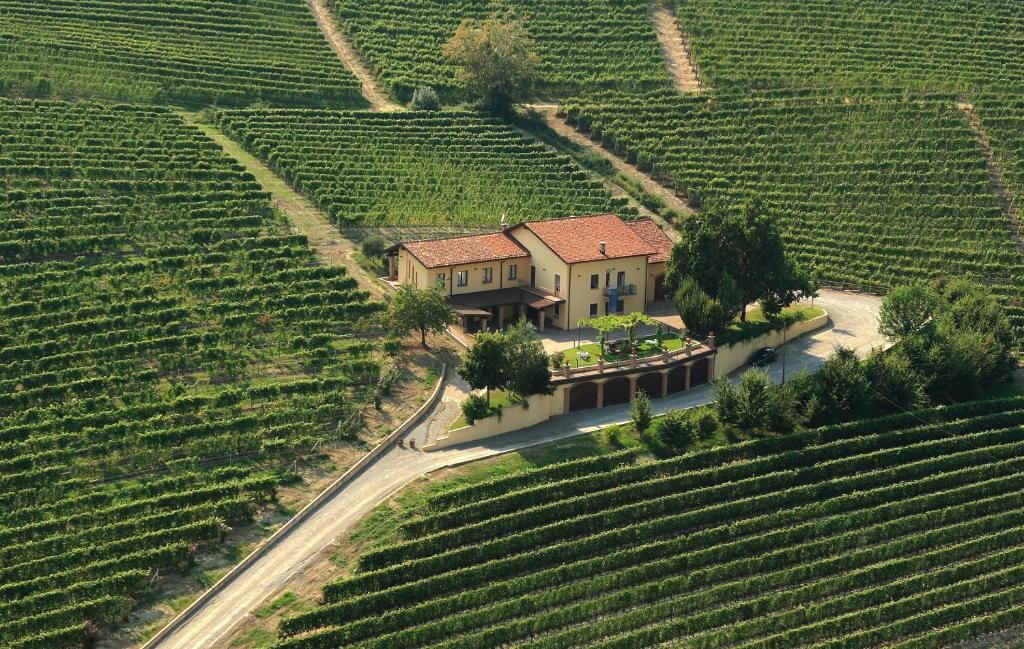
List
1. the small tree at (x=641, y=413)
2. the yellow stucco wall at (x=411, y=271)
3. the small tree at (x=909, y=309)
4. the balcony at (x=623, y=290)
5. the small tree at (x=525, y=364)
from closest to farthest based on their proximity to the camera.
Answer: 1. the small tree at (x=525, y=364)
2. the small tree at (x=641, y=413)
3. the small tree at (x=909, y=309)
4. the yellow stucco wall at (x=411, y=271)
5. the balcony at (x=623, y=290)

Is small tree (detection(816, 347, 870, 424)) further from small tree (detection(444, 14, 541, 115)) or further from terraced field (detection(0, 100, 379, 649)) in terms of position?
small tree (detection(444, 14, 541, 115))

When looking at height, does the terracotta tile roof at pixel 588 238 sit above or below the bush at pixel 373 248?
above

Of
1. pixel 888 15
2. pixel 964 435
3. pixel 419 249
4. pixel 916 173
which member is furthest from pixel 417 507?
pixel 888 15

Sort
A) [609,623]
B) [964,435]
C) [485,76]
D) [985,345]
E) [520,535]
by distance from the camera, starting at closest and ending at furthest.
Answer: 1. [609,623]
2. [520,535]
3. [964,435]
4. [985,345]
5. [485,76]

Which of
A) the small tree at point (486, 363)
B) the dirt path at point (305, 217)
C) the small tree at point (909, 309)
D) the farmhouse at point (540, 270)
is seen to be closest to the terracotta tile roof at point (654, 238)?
the farmhouse at point (540, 270)

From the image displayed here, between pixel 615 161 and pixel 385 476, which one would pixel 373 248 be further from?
pixel 615 161

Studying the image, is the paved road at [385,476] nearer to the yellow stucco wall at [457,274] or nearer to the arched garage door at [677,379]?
the arched garage door at [677,379]

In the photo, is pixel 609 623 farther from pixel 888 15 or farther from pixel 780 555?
pixel 888 15
